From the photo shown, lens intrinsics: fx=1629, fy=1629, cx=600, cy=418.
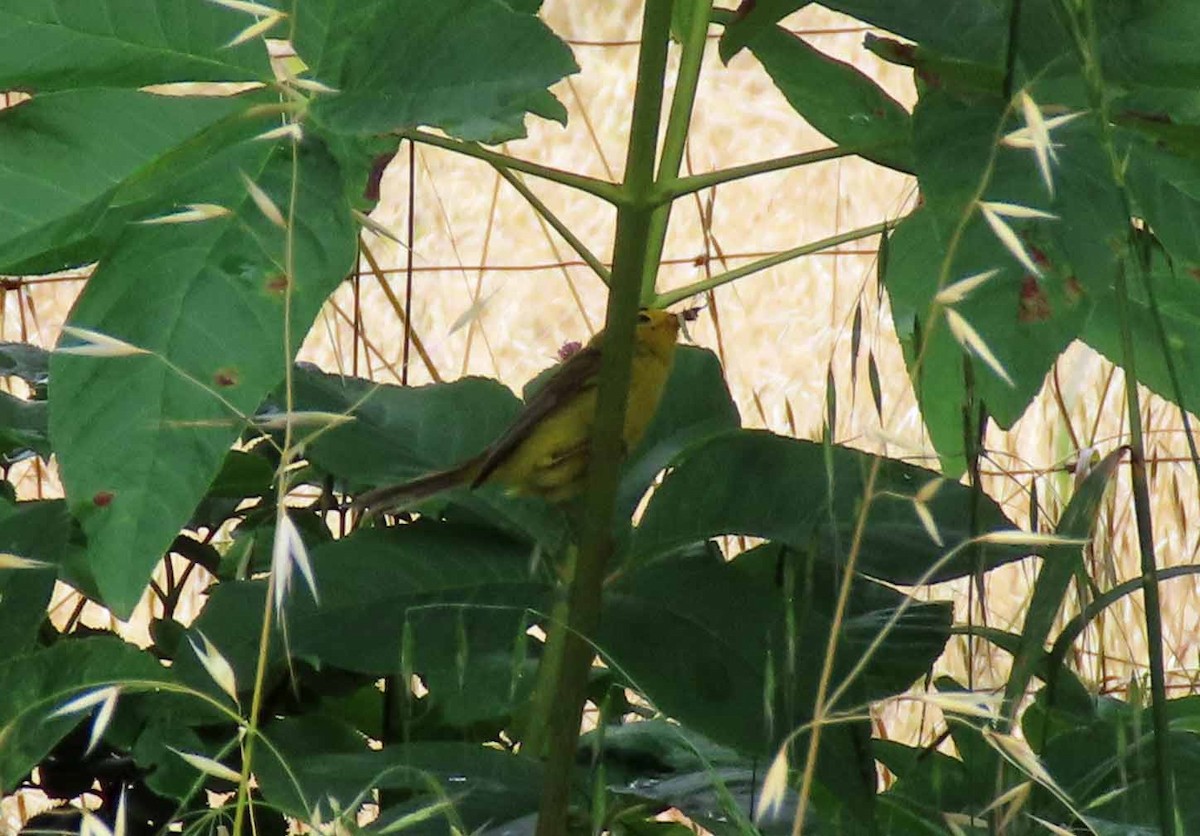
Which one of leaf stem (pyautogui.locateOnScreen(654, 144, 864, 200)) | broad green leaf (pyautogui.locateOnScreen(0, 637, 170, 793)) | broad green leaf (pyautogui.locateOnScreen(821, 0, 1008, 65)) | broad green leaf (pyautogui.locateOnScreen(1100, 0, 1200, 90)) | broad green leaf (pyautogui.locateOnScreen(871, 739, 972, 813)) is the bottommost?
broad green leaf (pyautogui.locateOnScreen(871, 739, 972, 813))

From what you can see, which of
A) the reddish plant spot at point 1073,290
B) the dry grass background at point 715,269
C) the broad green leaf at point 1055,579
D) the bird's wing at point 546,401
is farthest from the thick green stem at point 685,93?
the dry grass background at point 715,269

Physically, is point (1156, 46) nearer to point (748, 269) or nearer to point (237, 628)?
point (748, 269)

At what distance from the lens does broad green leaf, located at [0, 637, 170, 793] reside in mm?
921

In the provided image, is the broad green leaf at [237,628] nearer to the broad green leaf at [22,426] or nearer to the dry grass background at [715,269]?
the broad green leaf at [22,426]

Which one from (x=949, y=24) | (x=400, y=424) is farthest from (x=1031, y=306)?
(x=400, y=424)

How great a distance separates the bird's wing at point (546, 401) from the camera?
1.19 metres

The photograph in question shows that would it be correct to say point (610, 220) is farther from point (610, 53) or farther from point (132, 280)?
point (132, 280)

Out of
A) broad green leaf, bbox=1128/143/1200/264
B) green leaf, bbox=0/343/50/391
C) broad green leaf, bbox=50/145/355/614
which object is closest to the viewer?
broad green leaf, bbox=50/145/355/614

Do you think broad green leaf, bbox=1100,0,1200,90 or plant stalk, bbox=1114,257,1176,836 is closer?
plant stalk, bbox=1114,257,1176,836

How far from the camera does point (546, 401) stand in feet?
4.13

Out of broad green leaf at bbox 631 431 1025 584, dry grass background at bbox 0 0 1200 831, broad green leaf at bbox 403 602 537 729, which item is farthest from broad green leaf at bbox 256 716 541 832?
dry grass background at bbox 0 0 1200 831

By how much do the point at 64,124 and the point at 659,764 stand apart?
583 mm

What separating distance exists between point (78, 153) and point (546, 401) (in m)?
0.53

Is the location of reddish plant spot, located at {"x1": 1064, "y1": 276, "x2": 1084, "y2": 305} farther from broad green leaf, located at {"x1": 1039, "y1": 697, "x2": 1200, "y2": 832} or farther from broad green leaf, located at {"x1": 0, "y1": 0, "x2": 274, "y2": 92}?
broad green leaf, located at {"x1": 0, "y1": 0, "x2": 274, "y2": 92}
